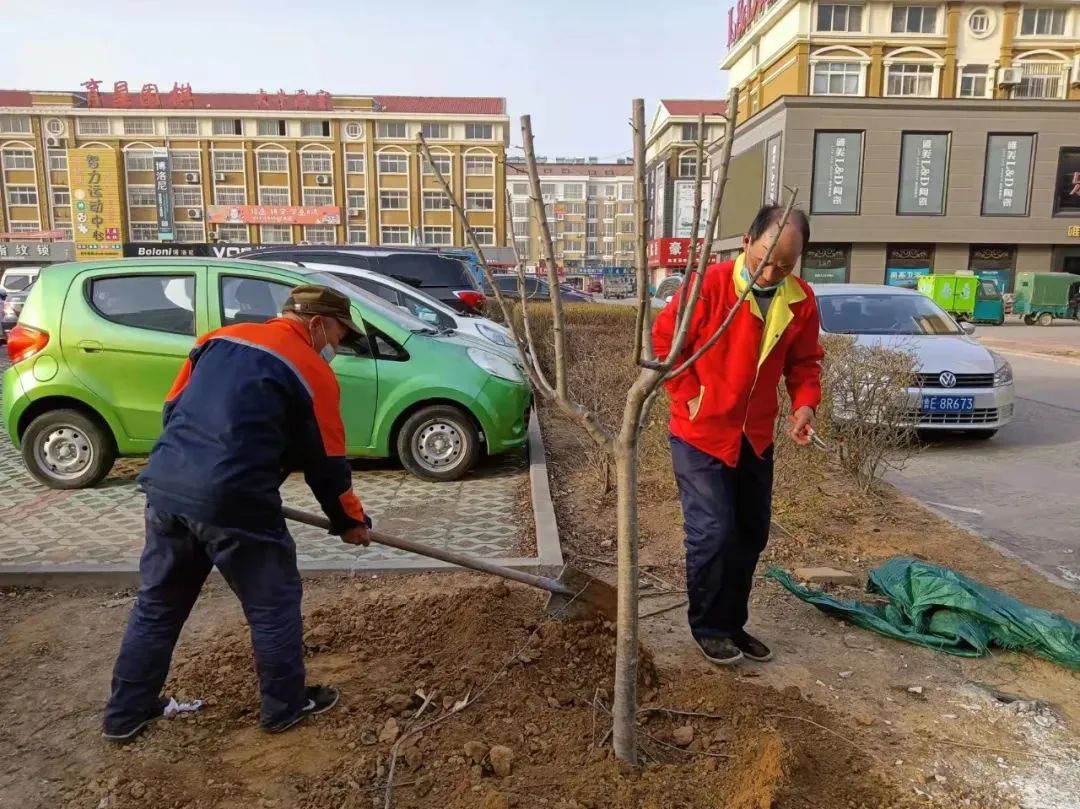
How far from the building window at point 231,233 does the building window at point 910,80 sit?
4987 cm

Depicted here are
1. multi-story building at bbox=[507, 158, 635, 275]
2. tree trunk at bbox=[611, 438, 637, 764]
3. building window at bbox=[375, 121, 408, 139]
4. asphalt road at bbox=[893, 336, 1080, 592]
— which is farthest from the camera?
multi-story building at bbox=[507, 158, 635, 275]

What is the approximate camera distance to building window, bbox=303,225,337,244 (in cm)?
6662

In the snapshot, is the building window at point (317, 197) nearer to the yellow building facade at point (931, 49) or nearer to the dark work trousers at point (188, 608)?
the yellow building facade at point (931, 49)

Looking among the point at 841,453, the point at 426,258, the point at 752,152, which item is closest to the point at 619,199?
the point at 752,152

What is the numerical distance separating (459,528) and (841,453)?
110 inches

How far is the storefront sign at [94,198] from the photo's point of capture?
209ft

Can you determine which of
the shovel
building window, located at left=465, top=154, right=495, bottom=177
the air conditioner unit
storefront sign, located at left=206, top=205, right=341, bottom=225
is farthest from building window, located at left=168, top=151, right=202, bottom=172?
the shovel

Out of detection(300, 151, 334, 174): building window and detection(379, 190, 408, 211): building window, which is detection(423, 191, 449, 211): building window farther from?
detection(300, 151, 334, 174): building window

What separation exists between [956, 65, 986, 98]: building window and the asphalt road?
1428 inches

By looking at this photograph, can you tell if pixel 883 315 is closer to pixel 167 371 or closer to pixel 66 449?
pixel 167 371

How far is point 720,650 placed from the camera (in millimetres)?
3289

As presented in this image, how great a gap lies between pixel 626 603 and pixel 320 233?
69.2m

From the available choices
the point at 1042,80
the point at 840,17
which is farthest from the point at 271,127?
the point at 1042,80

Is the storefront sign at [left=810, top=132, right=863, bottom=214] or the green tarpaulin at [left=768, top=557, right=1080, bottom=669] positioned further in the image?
the storefront sign at [left=810, top=132, right=863, bottom=214]
